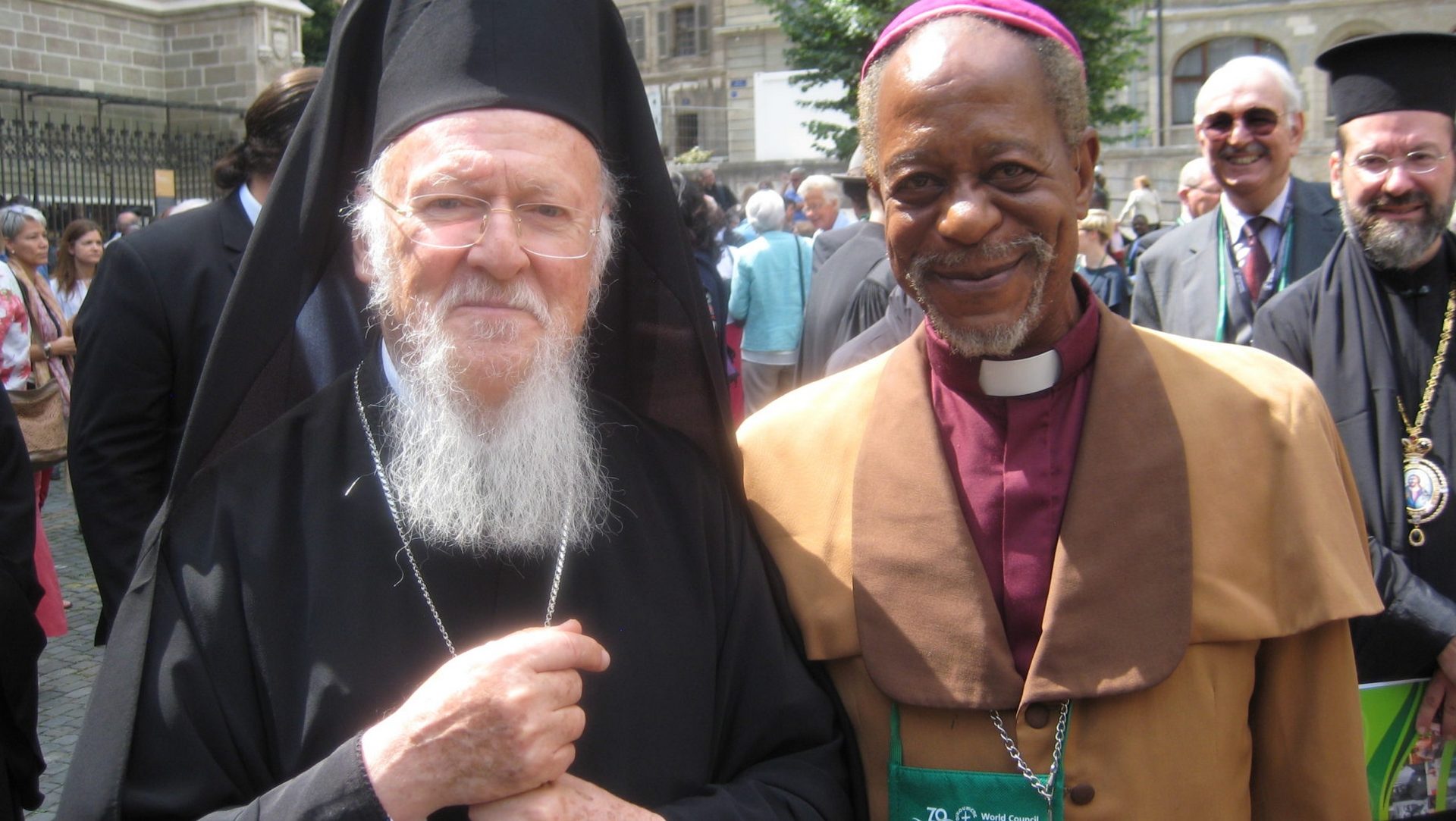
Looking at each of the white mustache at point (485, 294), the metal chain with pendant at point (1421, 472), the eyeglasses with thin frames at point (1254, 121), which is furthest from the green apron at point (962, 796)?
the eyeglasses with thin frames at point (1254, 121)

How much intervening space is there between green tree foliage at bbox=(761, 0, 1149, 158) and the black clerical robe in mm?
18660

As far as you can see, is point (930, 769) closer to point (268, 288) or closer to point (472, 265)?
point (472, 265)

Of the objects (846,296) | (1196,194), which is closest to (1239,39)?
(1196,194)

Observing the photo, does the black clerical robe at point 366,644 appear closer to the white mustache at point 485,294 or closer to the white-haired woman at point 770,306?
the white mustache at point 485,294

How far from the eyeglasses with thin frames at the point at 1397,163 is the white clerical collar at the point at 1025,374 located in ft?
4.98

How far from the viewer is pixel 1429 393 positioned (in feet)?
8.93

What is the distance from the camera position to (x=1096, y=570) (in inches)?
70.1

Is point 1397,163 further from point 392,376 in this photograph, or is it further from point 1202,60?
point 1202,60

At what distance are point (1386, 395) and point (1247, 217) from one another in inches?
52.1

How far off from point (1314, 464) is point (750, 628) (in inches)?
35.8

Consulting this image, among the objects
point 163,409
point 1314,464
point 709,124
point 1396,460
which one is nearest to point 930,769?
point 1314,464

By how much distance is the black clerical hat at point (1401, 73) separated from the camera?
284cm

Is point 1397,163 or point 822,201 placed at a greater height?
point 822,201

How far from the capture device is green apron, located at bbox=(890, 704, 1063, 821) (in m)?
1.75
